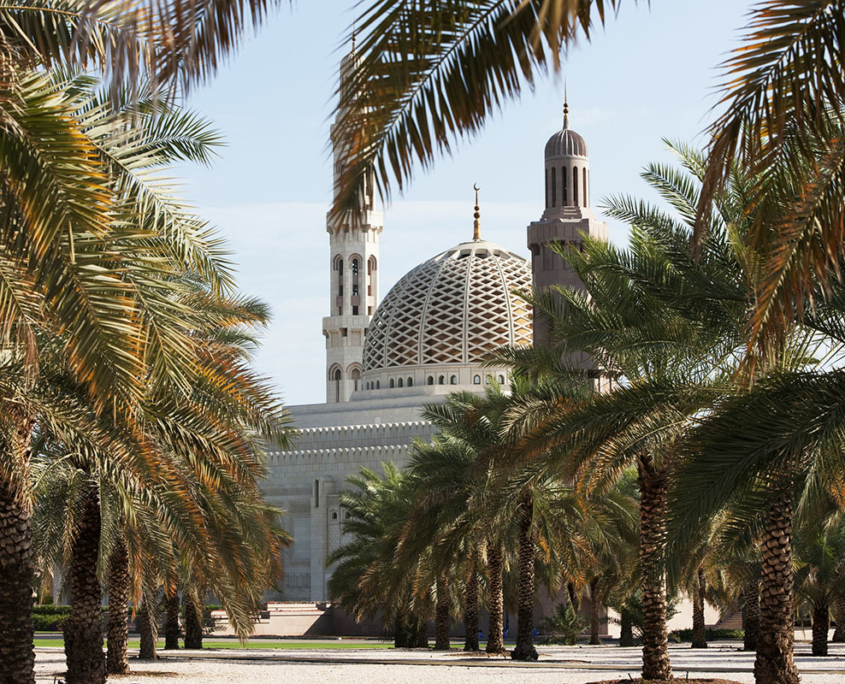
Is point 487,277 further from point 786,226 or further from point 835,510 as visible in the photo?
point 786,226

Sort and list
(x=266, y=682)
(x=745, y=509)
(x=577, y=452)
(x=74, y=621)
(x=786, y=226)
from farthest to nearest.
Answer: (x=266, y=682)
(x=74, y=621)
(x=577, y=452)
(x=745, y=509)
(x=786, y=226)

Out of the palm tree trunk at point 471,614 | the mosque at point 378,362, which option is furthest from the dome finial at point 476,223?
the palm tree trunk at point 471,614

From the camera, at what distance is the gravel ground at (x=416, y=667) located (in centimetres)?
1634

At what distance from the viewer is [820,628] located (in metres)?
22.9

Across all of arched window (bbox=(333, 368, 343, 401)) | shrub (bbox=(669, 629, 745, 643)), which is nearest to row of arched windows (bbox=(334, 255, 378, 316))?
arched window (bbox=(333, 368, 343, 401))

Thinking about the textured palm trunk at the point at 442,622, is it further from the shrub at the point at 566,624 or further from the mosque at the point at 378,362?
the mosque at the point at 378,362

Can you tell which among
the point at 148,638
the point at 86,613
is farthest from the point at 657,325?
the point at 148,638

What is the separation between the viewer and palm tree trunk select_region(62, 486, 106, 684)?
1300 cm

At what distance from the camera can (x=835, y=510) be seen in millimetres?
18969

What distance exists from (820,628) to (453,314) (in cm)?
2434

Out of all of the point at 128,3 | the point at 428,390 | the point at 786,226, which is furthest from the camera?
the point at 428,390

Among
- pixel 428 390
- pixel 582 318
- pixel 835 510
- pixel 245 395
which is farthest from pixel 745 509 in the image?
pixel 428 390

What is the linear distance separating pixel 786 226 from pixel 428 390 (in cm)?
3926

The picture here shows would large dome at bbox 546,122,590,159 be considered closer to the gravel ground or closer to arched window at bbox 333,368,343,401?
the gravel ground
